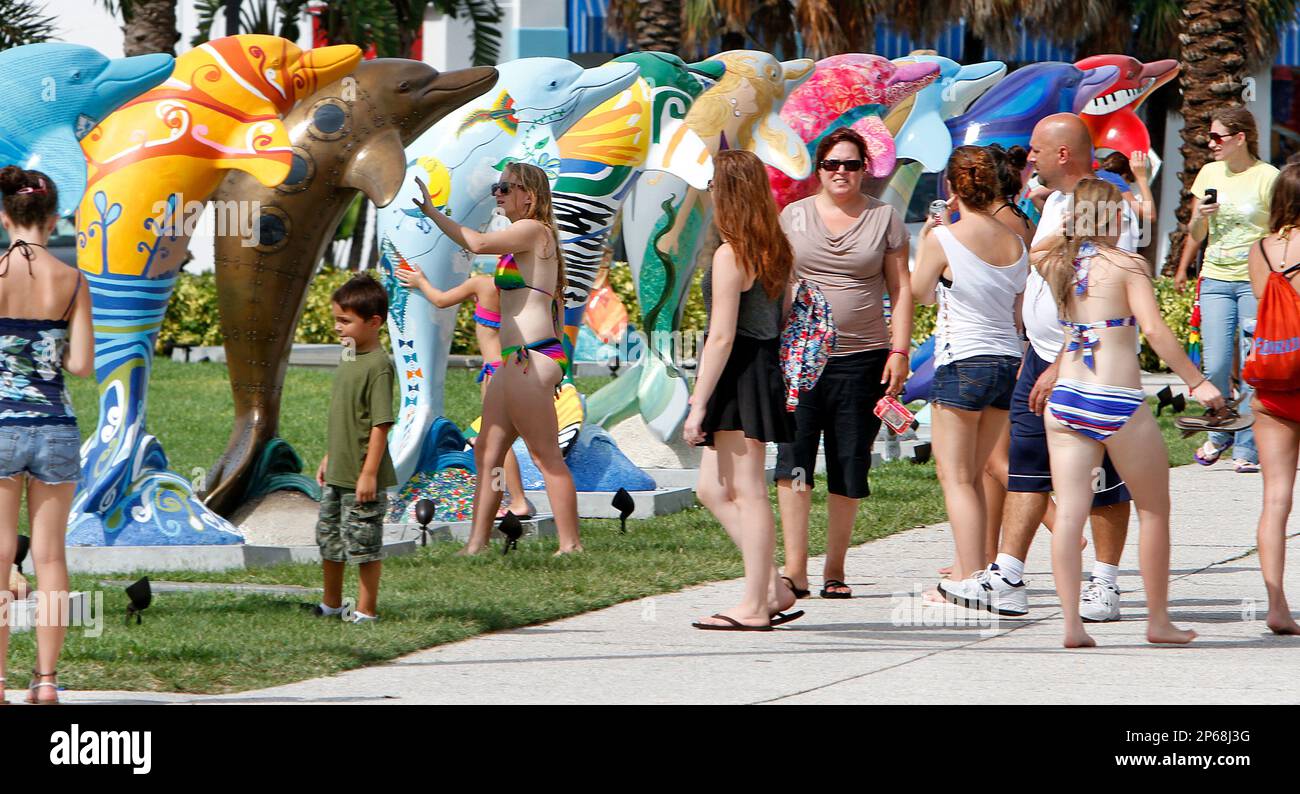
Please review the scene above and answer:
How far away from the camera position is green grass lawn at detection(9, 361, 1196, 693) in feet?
20.0

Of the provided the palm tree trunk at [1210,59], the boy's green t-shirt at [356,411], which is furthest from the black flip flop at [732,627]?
the palm tree trunk at [1210,59]

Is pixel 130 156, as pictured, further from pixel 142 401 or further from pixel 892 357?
pixel 892 357

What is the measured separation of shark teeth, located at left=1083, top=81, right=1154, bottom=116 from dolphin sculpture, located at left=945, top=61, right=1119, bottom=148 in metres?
0.27

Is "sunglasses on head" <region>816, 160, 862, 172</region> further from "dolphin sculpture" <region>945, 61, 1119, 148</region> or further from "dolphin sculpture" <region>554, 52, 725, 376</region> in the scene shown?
"dolphin sculpture" <region>945, 61, 1119, 148</region>

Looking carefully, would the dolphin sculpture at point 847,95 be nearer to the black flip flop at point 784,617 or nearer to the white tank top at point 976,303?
the white tank top at point 976,303

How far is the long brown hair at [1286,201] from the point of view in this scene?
22.4 ft

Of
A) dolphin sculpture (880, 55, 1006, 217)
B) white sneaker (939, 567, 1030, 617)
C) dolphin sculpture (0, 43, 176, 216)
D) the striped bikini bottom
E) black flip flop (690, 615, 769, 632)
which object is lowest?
black flip flop (690, 615, 769, 632)

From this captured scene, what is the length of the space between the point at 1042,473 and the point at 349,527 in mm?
2607

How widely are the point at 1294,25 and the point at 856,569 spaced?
19091 millimetres

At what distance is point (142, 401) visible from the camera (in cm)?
838

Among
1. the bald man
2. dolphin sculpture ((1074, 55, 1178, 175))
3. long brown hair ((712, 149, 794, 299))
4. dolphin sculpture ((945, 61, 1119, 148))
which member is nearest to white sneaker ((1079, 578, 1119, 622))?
the bald man

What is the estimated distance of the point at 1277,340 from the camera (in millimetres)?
6758

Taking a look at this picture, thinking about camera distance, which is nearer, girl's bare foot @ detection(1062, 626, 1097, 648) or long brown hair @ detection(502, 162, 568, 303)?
girl's bare foot @ detection(1062, 626, 1097, 648)

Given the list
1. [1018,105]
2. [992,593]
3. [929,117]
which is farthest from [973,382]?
[1018,105]
